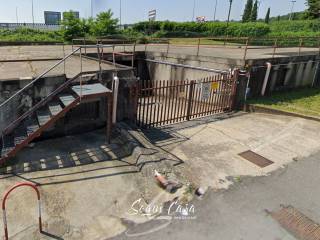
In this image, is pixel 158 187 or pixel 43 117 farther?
Answer: pixel 43 117

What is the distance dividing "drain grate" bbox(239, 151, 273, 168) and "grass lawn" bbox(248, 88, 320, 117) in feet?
14.8

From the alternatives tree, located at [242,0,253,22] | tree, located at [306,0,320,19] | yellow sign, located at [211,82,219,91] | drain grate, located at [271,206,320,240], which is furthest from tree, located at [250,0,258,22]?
drain grate, located at [271,206,320,240]

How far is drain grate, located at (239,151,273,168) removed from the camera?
7542 mm

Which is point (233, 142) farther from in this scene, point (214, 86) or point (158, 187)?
point (158, 187)

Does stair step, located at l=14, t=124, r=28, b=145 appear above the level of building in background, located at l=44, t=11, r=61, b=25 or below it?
below

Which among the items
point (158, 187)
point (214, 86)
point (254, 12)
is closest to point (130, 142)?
point (158, 187)

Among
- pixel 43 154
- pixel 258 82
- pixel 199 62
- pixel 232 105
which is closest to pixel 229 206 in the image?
pixel 43 154

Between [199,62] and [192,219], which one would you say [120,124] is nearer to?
[192,219]

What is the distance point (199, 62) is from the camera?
555 inches

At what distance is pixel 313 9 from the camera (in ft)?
150

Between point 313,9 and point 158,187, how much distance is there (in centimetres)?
5062

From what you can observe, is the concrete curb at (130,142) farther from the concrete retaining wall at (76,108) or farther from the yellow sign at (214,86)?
the yellow sign at (214,86)

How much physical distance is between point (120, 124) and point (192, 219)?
4252 millimetres

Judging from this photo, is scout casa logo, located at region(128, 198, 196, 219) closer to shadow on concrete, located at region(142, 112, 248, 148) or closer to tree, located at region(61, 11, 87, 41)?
shadow on concrete, located at region(142, 112, 248, 148)
